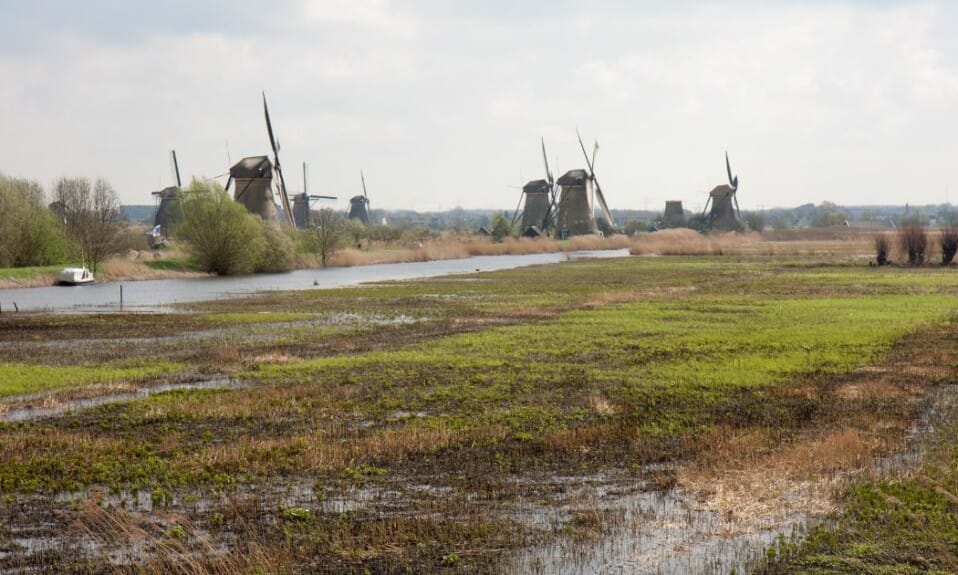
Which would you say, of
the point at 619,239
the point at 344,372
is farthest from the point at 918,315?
the point at 619,239

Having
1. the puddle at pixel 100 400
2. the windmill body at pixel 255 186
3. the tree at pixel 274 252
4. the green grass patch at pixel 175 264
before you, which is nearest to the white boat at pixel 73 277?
the green grass patch at pixel 175 264

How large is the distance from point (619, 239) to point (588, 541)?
13632 centimetres

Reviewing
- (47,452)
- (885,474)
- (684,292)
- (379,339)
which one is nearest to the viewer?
(885,474)

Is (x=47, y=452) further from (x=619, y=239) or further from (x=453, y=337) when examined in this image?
(x=619, y=239)

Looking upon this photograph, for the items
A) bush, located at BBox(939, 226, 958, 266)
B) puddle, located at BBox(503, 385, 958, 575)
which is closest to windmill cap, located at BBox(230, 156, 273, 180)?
bush, located at BBox(939, 226, 958, 266)

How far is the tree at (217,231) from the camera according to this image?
76.6 metres

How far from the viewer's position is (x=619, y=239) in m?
146

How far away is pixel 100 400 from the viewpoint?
1977cm

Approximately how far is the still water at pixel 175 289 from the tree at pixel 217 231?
2722mm

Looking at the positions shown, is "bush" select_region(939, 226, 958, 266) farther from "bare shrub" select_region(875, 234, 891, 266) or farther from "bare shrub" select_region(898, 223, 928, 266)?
"bare shrub" select_region(875, 234, 891, 266)

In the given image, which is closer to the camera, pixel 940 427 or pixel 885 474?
pixel 885 474

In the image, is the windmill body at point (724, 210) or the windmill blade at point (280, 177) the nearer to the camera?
the windmill blade at point (280, 177)

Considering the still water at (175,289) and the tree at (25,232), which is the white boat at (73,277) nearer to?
the still water at (175,289)

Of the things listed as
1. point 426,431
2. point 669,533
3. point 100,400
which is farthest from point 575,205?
point 669,533
